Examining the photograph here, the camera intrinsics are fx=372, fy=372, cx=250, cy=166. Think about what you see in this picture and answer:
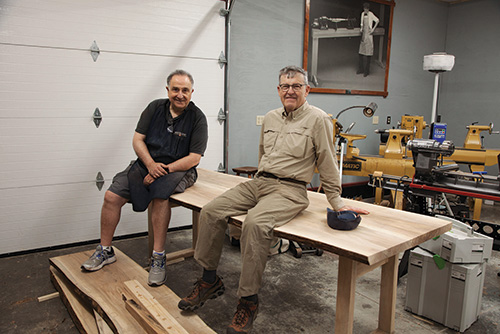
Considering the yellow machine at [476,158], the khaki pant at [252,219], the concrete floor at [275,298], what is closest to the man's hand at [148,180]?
the khaki pant at [252,219]

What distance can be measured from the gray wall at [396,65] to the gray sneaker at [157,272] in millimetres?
2033

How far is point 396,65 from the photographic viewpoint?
233 inches

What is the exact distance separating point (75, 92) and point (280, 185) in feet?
7.29

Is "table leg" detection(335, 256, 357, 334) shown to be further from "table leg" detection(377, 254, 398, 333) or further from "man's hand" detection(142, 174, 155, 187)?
"man's hand" detection(142, 174, 155, 187)

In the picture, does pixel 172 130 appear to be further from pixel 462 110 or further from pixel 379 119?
pixel 462 110

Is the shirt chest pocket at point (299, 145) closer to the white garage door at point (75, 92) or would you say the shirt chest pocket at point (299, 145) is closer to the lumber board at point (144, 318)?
the lumber board at point (144, 318)

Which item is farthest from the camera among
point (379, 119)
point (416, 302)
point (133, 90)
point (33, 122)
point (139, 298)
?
point (379, 119)

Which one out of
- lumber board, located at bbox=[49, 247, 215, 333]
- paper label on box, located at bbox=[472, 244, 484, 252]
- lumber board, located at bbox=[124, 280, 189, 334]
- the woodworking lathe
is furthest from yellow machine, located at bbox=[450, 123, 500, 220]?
lumber board, located at bbox=[124, 280, 189, 334]

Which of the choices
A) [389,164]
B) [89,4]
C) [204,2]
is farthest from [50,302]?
[389,164]

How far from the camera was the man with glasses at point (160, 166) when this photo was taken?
2.53 metres

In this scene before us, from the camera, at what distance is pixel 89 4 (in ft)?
10.7

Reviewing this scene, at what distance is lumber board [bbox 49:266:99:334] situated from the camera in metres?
2.06

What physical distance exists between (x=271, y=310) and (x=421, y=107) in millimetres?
5292

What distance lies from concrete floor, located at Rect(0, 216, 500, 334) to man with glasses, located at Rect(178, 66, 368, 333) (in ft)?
1.53
